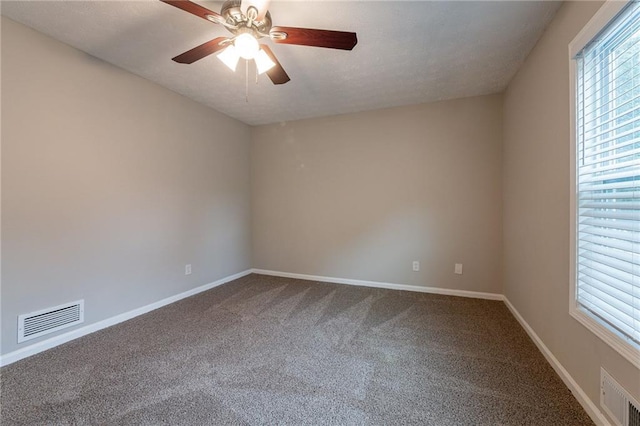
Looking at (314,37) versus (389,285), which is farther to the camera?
(389,285)

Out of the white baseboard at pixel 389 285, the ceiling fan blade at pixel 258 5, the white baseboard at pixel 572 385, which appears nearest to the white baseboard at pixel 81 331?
the white baseboard at pixel 389 285

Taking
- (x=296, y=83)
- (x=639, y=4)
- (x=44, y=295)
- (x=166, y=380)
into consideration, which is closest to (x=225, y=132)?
(x=296, y=83)

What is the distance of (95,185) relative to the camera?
2.27 metres

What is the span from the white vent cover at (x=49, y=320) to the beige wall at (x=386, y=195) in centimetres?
230

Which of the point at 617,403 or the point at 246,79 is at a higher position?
the point at 246,79

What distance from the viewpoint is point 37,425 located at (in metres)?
1.29

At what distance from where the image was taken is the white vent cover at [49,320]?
1864mm

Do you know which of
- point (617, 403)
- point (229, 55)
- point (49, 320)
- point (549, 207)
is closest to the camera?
point (617, 403)

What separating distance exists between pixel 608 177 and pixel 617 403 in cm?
108

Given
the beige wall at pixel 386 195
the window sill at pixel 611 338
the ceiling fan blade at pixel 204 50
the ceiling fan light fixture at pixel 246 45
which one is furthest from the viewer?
the beige wall at pixel 386 195

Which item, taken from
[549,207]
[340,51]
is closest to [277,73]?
[340,51]

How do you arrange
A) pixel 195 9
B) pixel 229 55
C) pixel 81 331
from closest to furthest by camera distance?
1. pixel 195 9
2. pixel 229 55
3. pixel 81 331

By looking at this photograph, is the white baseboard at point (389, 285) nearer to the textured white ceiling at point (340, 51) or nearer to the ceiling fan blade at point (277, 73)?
the textured white ceiling at point (340, 51)

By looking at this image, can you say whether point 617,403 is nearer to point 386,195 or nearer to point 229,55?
point 386,195
